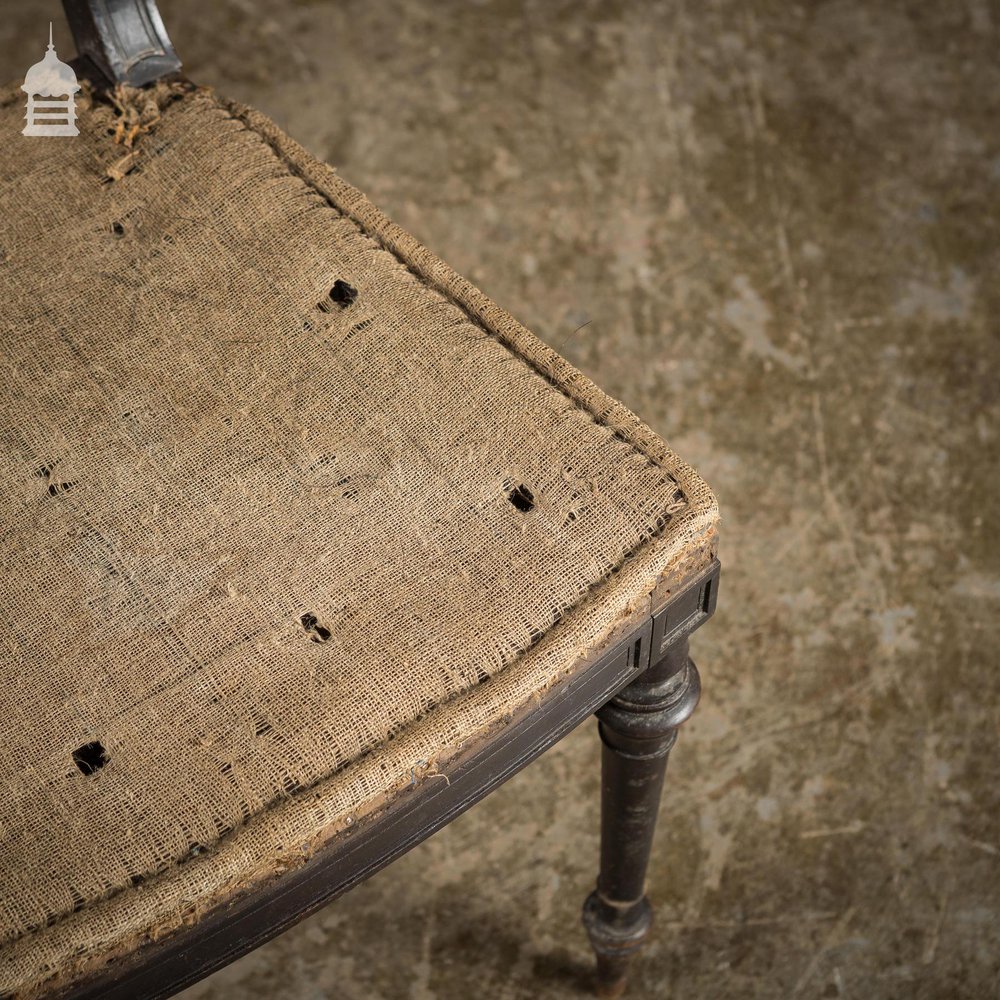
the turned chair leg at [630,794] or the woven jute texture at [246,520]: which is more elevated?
the woven jute texture at [246,520]

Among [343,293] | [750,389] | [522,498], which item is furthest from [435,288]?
[750,389]

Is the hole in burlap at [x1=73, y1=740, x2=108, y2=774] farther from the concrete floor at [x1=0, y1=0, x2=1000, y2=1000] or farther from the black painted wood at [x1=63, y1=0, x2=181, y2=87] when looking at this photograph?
the concrete floor at [x1=0, y1=0, x2=1000, y2=1000]

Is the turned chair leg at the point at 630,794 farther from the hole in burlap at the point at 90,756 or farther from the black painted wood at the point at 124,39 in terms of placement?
the black painted wood at the point at 124,39

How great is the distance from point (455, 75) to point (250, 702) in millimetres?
1185

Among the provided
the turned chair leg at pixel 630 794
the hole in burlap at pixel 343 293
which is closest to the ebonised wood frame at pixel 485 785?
the turned chair leg at pixel 630 794

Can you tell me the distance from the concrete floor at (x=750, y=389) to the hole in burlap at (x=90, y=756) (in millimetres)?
570

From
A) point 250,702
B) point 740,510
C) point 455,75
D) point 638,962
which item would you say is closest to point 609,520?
point 250,702

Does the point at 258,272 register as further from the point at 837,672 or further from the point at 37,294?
the point at 837,672

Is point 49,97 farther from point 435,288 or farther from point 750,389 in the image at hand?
point 750,389

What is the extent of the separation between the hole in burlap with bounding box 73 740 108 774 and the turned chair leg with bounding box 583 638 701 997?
A: 31 centimetres

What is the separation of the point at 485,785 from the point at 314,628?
121 millimetres

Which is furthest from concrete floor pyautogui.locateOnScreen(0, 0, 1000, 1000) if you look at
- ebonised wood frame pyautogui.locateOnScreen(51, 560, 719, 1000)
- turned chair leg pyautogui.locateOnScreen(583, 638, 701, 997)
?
ebonised wood frame pyautogui.locateOnScreen(51, 560, 719, 1000)

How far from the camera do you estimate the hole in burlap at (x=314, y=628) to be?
708 millimetres

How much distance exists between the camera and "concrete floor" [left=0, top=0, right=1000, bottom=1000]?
122 centimetres
